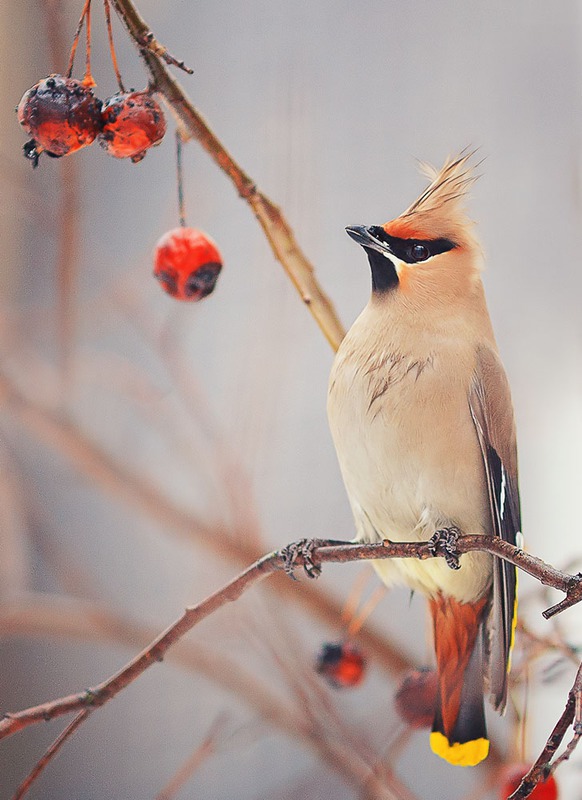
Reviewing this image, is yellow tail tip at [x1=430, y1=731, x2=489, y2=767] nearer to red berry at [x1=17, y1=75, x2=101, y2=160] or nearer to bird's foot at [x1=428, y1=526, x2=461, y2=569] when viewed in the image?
bird's foot at [x1=428, y1=526, x2=461, y2=569]

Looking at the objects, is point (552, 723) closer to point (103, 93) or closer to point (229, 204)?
point (229, 204)

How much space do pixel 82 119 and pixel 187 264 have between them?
15cm

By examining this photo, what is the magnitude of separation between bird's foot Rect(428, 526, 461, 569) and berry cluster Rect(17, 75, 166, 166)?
347 millimetres

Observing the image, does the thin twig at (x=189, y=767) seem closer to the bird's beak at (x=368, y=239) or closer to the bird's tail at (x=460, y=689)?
the bird's tail at (x=460, y=689)

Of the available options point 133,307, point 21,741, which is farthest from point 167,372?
point 21,741

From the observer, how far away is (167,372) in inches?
A: 43.4

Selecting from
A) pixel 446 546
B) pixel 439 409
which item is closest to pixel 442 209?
pixel 439 409

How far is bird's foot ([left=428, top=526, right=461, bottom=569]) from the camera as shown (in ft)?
2.08

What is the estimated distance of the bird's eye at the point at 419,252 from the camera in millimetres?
689

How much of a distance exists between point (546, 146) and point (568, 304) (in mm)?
172

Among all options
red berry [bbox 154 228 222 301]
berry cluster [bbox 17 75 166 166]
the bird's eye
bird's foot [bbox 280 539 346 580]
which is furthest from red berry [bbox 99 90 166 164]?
bird's foot [bbox 280 539 346 580]

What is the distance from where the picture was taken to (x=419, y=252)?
691 millimetres

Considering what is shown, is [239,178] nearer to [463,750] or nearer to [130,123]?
[130,123]

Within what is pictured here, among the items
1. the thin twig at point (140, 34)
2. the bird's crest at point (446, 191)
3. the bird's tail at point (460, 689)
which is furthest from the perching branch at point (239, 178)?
the bird's tail at point (460, 689)
